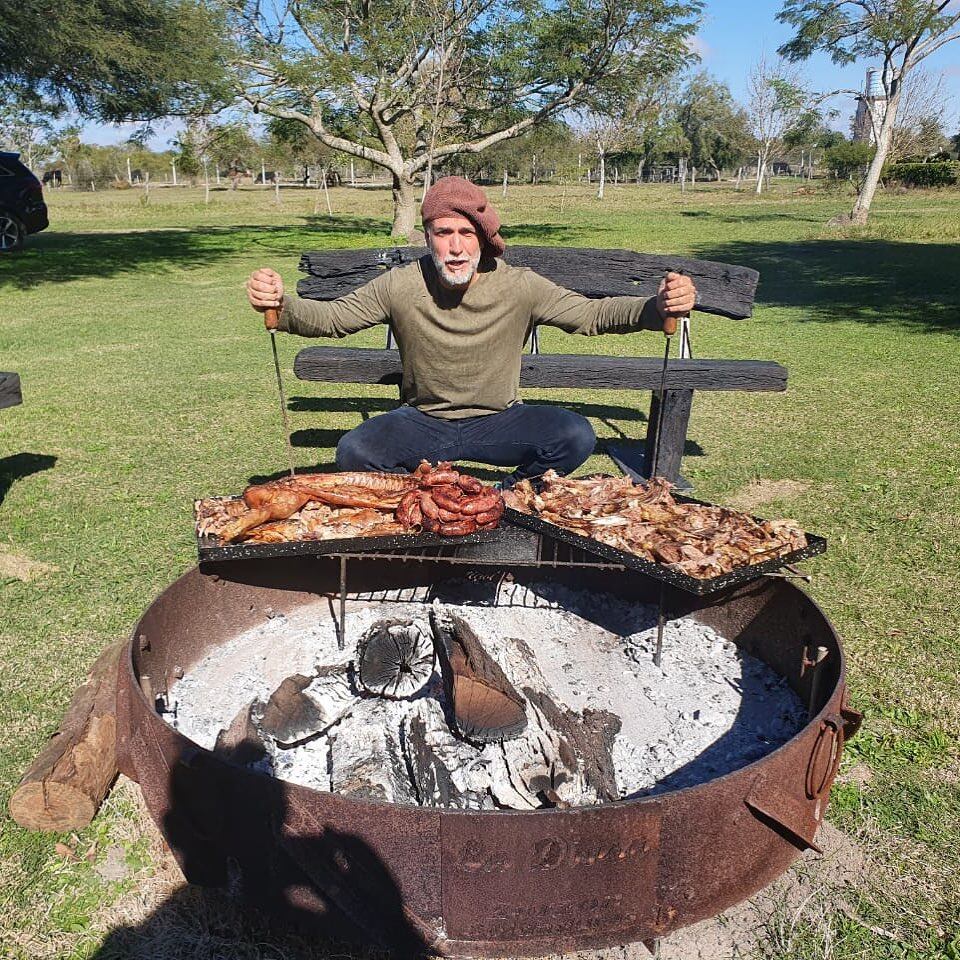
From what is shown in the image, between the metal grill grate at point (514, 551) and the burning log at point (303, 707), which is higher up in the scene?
the metal grill grate at point (514, 551)

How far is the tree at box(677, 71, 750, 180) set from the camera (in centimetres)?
7506

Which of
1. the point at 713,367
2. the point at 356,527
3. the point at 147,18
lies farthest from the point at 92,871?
the point at 147,18

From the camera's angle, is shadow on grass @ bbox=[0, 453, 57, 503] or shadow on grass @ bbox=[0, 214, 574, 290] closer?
shadow on grass @ bbox=[0, 453, 57, 503]

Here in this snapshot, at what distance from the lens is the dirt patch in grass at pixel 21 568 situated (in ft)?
15.2

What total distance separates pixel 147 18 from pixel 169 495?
18.0 meters

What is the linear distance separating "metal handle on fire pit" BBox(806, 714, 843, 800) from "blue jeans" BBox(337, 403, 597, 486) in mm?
1940

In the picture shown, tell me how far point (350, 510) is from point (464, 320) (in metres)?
1.19

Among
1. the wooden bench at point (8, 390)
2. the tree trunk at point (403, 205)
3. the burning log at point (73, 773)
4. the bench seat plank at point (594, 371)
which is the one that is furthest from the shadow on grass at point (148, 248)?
the burning log at point (73, 773)

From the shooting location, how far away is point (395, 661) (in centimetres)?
326

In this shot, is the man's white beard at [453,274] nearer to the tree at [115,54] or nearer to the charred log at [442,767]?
the charred log at [442,767]

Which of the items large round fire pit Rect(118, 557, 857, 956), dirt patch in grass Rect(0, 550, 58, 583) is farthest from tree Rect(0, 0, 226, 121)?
large round fire pit Rect(118, 557, 857, 956)

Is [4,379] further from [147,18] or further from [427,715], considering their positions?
[147,18]

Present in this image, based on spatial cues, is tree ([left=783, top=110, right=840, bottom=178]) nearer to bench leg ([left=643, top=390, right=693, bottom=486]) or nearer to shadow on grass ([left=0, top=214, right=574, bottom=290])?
shadow on grass ([left=0, top=214, right=574, bottom=290])

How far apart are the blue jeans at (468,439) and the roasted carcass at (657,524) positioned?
0.32 meters
